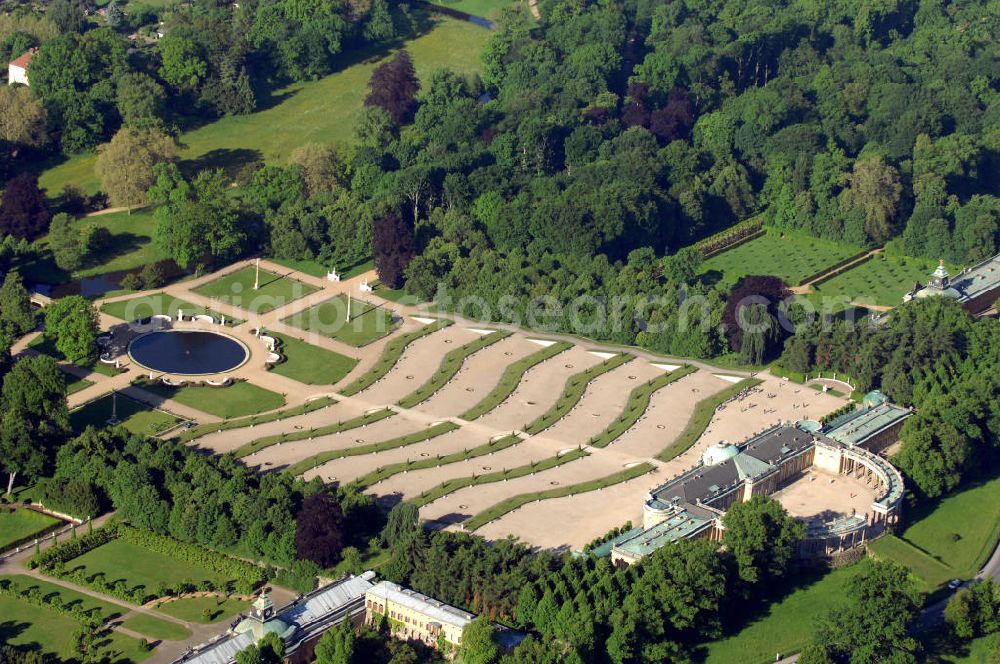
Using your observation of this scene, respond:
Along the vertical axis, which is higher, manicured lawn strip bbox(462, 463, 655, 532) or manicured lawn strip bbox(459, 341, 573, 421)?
manicured lawn strip bbox(459, 341, 573, 421)

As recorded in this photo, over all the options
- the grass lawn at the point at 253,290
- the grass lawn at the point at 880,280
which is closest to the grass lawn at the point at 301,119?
the grass lawn at the point at 253,290

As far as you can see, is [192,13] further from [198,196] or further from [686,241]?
[686,241]

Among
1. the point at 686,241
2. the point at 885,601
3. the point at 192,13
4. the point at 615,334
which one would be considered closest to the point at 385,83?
the point at 192,13

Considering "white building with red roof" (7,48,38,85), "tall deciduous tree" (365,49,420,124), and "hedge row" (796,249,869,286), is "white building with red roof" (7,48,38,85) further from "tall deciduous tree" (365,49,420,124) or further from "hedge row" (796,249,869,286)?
"hedge row" (796,249,869,286)

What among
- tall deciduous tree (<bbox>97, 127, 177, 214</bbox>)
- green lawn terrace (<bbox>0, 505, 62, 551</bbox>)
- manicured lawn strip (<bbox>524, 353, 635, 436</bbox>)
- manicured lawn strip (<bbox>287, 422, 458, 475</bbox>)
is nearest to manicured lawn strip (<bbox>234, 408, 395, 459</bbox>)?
manicured lawn strip (<bbox>287, 422, 458, 475</bbox>)

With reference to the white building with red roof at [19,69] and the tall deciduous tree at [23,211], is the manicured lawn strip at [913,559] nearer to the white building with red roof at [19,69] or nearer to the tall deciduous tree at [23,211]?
the tall deciduous tree at [23,211]

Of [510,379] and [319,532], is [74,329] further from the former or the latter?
[319,532]

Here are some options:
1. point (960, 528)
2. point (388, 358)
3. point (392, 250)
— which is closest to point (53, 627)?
point (388, 358)
